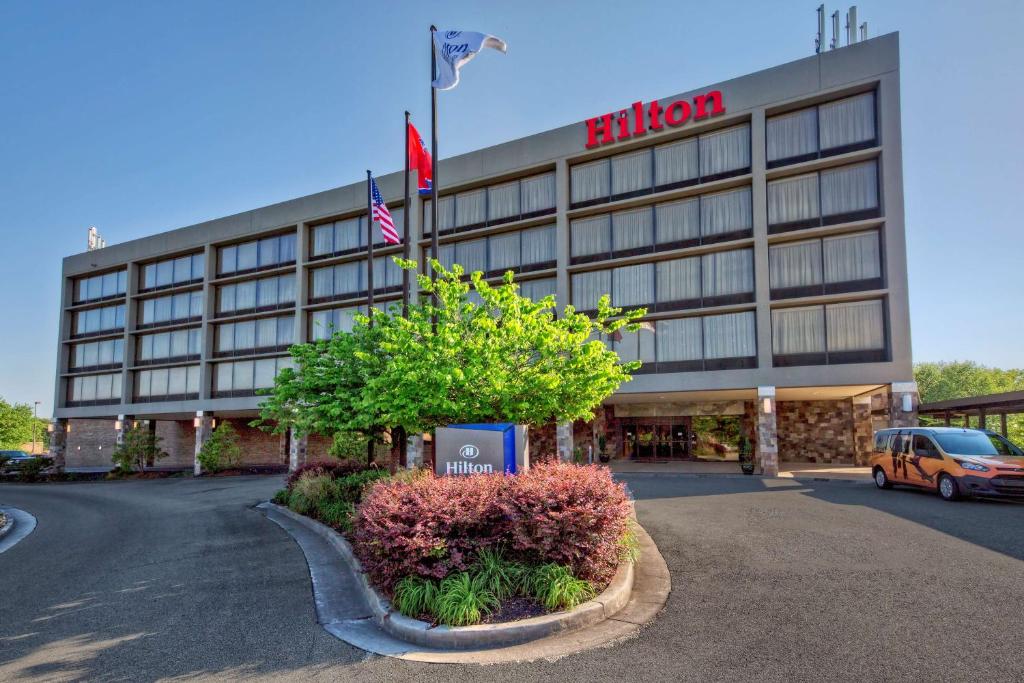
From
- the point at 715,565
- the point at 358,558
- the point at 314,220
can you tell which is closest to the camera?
the point at 715,565

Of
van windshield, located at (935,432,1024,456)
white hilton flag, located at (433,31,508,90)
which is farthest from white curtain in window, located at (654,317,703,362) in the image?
white hilton flag, located at (433,31,508,90)

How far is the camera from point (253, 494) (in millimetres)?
23516

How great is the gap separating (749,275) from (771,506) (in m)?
16.2

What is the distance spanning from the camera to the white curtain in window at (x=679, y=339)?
29.3 meters

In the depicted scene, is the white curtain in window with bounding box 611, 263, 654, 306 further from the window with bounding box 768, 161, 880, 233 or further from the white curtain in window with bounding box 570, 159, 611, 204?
the window with bounding box 768, 161, 880, 233

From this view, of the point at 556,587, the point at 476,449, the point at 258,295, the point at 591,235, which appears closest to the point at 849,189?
the point at 591,235

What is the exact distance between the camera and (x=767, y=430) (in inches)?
1048

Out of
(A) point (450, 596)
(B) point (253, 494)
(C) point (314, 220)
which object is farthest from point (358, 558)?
(C) point (314, 220)

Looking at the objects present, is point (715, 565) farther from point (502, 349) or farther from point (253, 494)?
point (253, 494)

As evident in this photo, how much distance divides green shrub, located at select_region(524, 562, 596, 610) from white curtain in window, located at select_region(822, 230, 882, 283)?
23693 millimetres

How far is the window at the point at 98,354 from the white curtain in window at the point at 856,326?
47780mm

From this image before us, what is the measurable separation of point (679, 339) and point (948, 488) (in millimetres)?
15221

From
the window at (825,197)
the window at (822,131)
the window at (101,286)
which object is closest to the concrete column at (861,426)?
the window at (825,197)

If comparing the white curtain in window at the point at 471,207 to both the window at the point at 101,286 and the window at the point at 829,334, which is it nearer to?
the window at the point at 829,334
